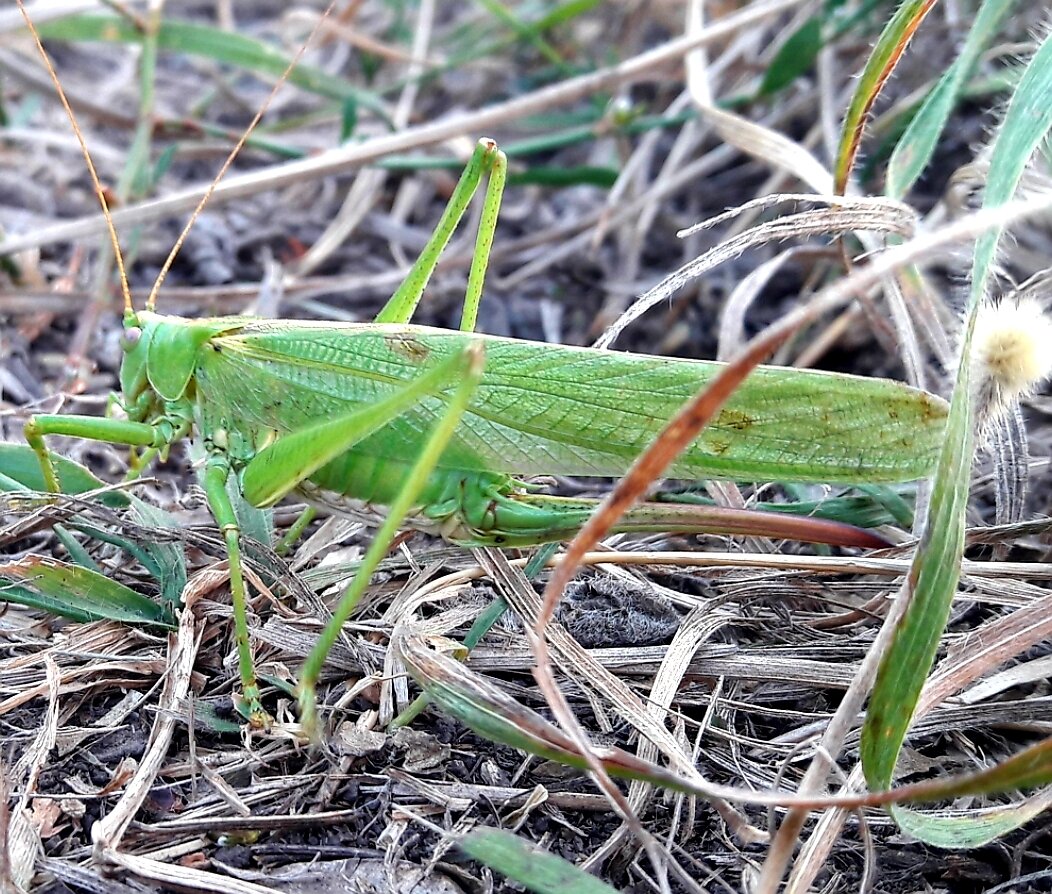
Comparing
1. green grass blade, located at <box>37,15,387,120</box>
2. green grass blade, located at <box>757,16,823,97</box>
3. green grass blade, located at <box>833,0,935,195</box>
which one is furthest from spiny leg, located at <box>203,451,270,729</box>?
green grass blade, located at <box>757,16,823,97</box>

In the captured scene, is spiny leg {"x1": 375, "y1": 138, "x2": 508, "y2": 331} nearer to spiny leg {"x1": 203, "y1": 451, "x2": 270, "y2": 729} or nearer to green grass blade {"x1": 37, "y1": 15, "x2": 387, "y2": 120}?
spiny leg {"x1": 203, "y1": 451, "x2": 270, "y2": 729}

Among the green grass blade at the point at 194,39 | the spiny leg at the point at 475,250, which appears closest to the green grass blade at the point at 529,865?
the spiny leg at the point at 475,250

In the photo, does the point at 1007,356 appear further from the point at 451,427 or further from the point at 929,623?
the point at 451,427

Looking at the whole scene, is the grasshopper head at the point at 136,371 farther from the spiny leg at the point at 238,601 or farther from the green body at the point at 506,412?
the spiny leg at the point at 238,601

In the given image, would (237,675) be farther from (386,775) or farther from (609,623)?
(609,623)

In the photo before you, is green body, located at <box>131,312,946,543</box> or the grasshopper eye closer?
green body, located at <box>131,312,946,543</box>

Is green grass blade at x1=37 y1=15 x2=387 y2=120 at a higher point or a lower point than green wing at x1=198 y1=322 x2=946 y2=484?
higher

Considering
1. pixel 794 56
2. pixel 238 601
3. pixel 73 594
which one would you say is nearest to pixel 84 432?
pixel 73 594
